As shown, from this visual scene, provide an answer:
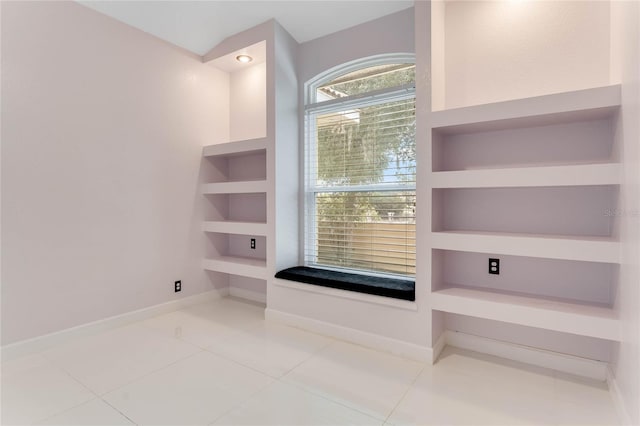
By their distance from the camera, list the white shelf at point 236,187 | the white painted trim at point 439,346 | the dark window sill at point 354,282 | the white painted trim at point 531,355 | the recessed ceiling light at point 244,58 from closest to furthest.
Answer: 1. the white painted trim at point 531,355
2. the white painted trim at point 439,346
3. the dark window sill at point 354,282
4. the white shelf at point 236,187
5. the recessed ceiling light at point 244,58

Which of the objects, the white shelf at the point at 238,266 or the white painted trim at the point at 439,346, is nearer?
the white painted trim at the point at 439,346

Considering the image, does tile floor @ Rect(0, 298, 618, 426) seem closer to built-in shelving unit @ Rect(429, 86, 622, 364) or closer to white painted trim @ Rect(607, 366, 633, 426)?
white painted trim @ Rect(607, 366, 633, 426)

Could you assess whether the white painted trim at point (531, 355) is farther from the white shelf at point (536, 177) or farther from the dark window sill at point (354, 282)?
the white shelf at point (536, 177)

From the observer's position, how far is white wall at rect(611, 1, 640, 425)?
1.45 meters

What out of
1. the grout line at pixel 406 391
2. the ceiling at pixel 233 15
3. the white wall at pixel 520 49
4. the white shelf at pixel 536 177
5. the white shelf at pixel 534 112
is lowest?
the grout line at pixel 406 391

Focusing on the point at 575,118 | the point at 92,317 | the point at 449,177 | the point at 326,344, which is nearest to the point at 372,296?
the point at 326,344

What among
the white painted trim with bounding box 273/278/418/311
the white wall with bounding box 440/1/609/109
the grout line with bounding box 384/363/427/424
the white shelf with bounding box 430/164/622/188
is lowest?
the grout line with bounding box 384/363/427/424

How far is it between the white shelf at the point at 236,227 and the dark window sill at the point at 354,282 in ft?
1.57

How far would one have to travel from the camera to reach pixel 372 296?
2.42 meters

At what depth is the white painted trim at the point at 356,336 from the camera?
7.36 ft

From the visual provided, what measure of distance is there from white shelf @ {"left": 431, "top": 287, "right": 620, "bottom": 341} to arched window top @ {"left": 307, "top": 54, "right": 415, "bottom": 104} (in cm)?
180

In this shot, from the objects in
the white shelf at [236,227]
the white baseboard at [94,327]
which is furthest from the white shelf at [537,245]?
the white baseboard at [94,327]

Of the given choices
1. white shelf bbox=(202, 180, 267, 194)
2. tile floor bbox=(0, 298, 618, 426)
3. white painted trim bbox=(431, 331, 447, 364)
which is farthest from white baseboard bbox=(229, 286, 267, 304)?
white painted trim bbox=(431, 331, 447, 364)

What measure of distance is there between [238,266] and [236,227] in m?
0.41
